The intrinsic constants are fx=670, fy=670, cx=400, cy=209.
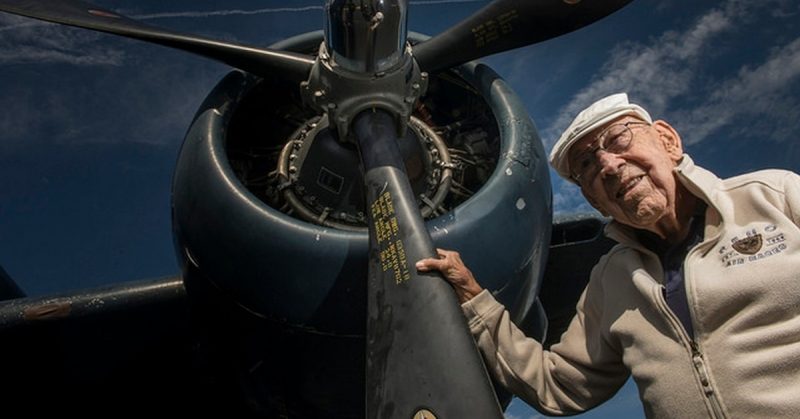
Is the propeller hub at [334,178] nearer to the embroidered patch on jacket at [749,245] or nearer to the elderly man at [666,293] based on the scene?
the elderly man at [666,293]

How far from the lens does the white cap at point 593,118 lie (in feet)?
9.34

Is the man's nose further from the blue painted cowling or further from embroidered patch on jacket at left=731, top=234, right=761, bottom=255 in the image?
the blue painted cowling

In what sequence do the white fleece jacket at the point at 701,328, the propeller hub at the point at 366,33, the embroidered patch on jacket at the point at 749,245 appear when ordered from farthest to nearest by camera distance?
the propeller hub at the point at 366,33 → the embroidered patch on jacket at the point at 749,245 → the white fleece jacket at the point at 701,328

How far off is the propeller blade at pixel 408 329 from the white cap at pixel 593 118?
701 mm

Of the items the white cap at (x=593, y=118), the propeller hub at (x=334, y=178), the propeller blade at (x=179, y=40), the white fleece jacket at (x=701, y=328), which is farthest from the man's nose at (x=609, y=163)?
the propeller blade at (x=179, y=40)

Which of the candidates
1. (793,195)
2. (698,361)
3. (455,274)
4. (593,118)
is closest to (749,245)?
(793,195)

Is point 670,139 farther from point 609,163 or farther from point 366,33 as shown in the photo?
point 366,33

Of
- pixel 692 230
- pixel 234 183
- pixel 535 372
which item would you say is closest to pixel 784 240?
pixel 692 230

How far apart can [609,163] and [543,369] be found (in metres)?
0.92

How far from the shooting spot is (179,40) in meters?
4.07

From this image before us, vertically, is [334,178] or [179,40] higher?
[334,178]

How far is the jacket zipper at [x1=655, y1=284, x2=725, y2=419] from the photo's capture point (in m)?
2.16

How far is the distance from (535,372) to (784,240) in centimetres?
112

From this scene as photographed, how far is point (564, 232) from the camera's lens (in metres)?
5.29
